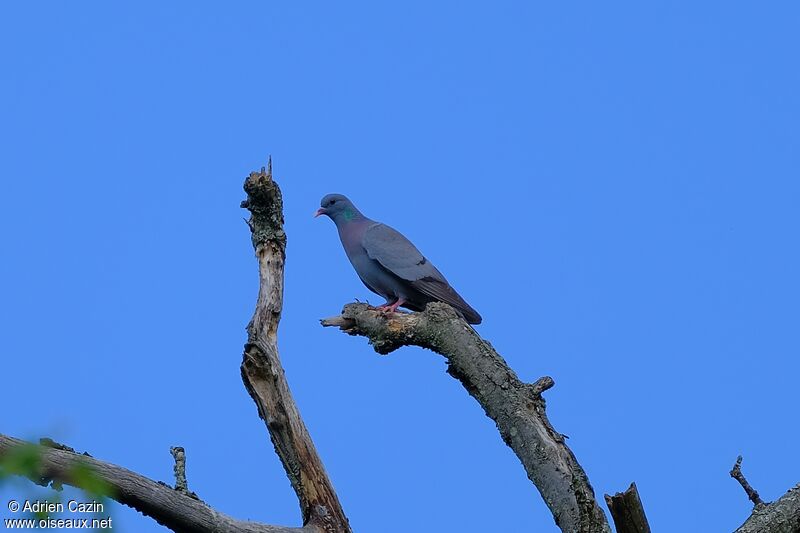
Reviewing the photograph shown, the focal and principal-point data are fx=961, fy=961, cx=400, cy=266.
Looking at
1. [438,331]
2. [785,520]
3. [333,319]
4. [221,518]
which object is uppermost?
[333,319]

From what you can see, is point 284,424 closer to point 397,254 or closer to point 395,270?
point 395,270

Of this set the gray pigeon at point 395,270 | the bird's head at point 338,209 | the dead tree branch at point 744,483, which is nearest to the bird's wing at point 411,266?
the gray pigeon at point 395,270

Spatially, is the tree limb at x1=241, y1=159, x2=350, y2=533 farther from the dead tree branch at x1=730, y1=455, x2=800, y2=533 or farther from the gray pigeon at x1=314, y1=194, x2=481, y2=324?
the dead tree branch at x1=730, y1=455, x2=800, y2=533

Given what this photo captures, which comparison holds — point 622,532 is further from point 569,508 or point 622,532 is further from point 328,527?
point 328,527

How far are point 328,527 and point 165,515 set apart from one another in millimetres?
1122

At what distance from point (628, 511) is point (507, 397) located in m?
1.37

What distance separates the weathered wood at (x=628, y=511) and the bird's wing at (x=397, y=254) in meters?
3.53

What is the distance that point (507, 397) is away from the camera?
622 centimetres

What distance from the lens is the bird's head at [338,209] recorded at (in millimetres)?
9484

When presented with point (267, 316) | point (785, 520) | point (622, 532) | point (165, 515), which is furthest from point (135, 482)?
point (785, 520)

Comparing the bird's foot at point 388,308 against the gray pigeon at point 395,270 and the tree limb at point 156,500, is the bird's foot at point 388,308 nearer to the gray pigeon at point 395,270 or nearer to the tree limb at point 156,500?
the gray pigeon at point 395,270

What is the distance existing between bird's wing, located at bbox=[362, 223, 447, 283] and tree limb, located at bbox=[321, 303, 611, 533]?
90 centimetres

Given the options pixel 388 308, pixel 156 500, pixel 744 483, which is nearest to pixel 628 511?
pixel 744 483

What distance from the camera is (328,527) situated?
603 cm
